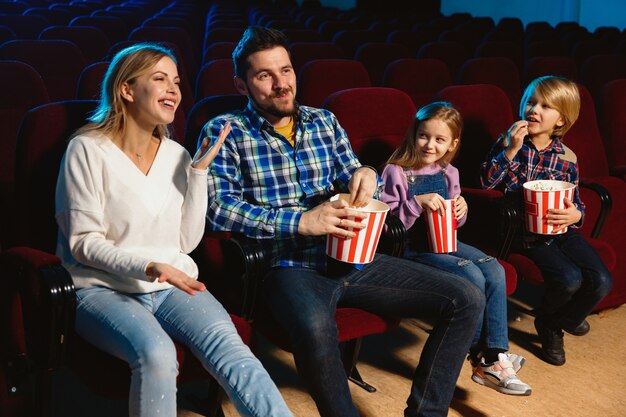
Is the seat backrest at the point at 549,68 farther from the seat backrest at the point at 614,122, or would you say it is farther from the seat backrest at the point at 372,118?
the seat backrest at the point at 372,118

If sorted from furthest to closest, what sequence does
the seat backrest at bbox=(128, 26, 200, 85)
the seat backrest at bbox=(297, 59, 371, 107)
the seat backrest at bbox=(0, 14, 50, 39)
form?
1. the seat backrest at bbox=(0, 14, 50, 39)
2. the seat backrest at bbox=(128, 26, 200, 85)
3. the seat backrest at bbox=(297, 59, 371, 107)

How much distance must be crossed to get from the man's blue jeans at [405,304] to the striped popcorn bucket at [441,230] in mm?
100

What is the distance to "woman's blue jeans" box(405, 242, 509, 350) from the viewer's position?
7.54ft

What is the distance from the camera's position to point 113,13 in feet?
25.2

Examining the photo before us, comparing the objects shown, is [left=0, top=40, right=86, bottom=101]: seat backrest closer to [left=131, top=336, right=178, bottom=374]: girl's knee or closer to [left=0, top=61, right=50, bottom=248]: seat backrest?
[left=0, top=61, right=50, bottom=248]: seat backrest

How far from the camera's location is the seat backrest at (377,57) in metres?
5.05

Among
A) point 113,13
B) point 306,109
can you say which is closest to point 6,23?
point 113,13

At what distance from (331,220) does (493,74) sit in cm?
257

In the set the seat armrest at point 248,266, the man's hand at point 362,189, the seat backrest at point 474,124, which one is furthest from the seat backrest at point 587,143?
the seat armrest at point 248,266

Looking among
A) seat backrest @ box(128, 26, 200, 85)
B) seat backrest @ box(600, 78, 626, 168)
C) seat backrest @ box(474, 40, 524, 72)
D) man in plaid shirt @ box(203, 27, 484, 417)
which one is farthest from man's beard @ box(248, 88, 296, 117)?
seat backrest @ box(474, 40, 524, 72)

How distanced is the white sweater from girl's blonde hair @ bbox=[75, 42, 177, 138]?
1.9 inches

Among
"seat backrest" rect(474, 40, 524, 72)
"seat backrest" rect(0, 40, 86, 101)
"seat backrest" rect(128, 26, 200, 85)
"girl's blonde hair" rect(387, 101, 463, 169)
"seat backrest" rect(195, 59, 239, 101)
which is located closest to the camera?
"girl's blonde hair" rect(387, 101, 463, 169)

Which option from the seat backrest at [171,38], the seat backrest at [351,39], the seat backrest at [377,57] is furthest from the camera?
the seat backrest at [351,39]

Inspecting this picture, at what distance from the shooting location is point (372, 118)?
2.73m
